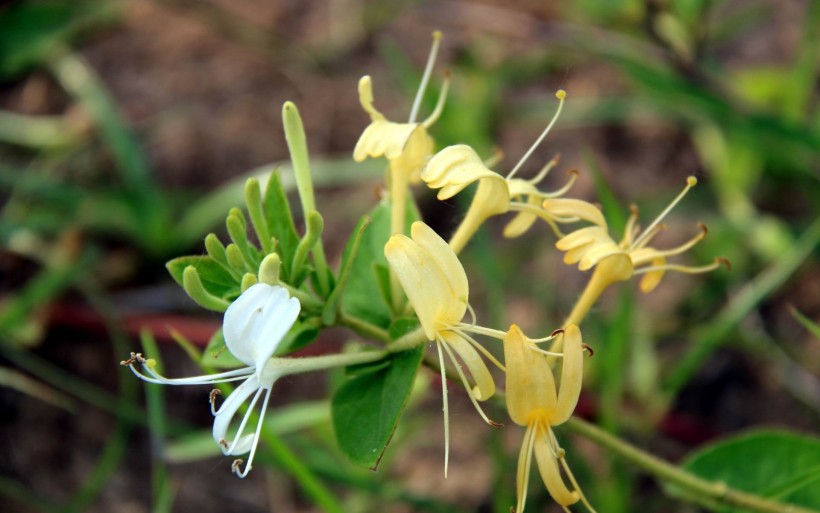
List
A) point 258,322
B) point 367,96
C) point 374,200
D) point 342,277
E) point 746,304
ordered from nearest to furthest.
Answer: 1. point 258,322
2. point 342,277
3. point 367,96
4. point 746,304
5. point 374,200

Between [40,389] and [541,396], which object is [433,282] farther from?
[40,389]

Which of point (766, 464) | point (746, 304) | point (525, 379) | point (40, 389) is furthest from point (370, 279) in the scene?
point (40, 389)

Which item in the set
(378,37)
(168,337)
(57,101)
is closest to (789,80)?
(378,37)

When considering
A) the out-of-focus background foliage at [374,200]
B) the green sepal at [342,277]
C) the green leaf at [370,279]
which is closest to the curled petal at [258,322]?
the green sepal at [342,277]

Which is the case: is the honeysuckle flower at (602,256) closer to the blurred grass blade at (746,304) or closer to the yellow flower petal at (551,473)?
the yellow flower petal at (551,473)

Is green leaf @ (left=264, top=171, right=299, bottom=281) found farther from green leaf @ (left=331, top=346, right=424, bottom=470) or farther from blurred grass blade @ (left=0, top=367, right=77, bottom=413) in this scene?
blurred grass blade @ (left=0, top=367, right=77, bottom=413)

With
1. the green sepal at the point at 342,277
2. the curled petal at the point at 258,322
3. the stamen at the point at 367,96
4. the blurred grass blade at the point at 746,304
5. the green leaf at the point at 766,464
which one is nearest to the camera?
the curled petal at the point at 258,322

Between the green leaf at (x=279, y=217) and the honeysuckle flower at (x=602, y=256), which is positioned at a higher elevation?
the green leaf at (x=279, y=217)

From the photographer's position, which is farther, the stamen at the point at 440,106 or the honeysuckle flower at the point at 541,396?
the stamen at the point at 440,106
